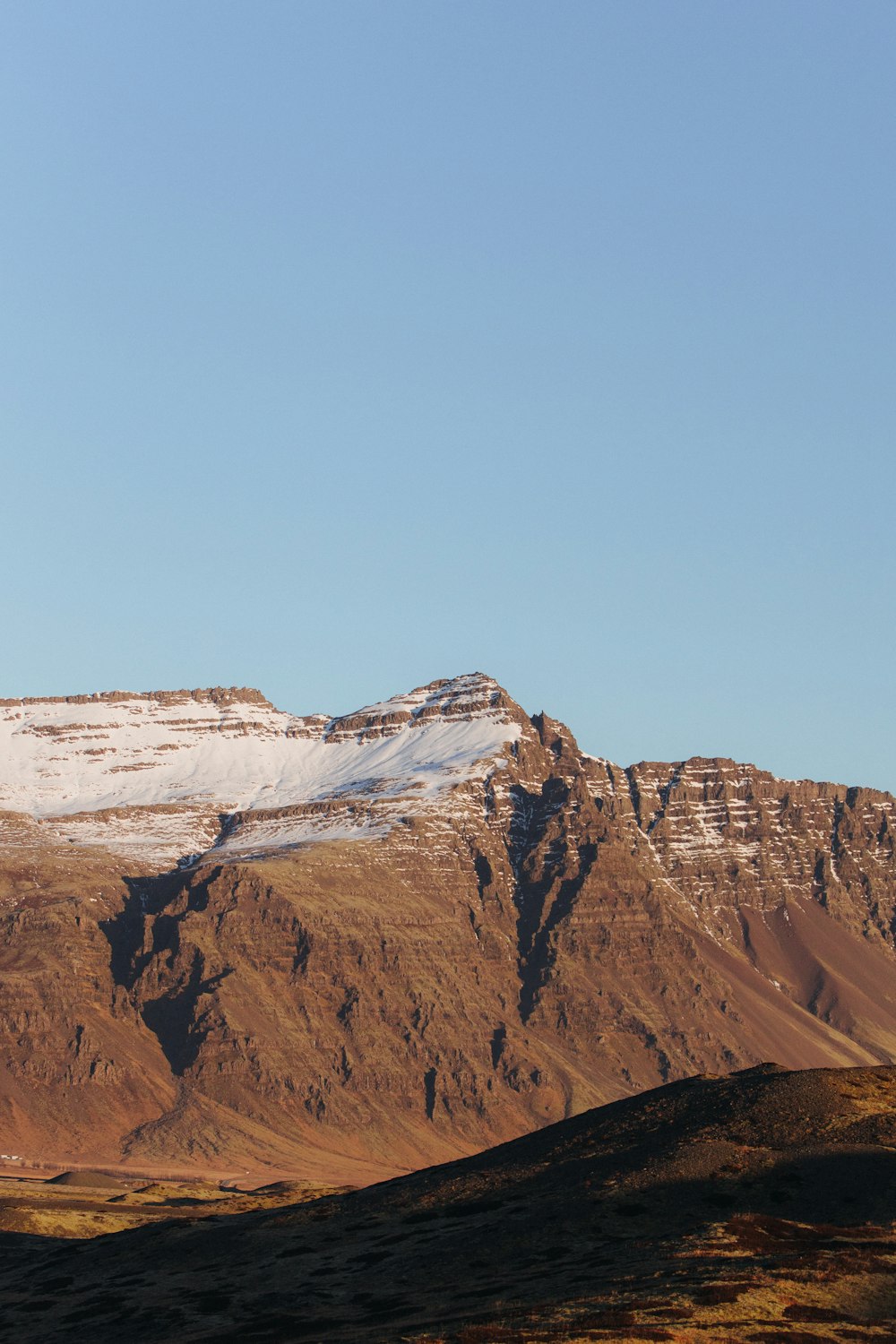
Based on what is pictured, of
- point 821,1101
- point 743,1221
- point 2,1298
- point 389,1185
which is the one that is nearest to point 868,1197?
point 743,1221

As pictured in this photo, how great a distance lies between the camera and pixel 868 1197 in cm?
14862

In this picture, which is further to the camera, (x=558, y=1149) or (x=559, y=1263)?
(x=558, y=1149)

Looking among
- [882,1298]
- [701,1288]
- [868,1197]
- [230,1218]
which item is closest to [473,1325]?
[701,1288]

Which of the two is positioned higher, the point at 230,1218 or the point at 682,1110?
the point at 682,1110

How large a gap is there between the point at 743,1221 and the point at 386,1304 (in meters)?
27.5

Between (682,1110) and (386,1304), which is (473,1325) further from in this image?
(682,1110)

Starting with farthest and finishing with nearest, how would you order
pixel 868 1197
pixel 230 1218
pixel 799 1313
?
pixel 230 1218 → pixel 868 1197 → pixel 799 1313

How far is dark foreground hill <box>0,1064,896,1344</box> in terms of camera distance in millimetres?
121188

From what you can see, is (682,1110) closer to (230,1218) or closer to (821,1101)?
(821,1101)

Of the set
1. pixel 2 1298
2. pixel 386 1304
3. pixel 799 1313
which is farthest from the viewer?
A: pixel 2 1298

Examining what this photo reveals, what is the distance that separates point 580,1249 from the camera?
472ft

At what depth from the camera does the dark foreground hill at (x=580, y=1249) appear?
12119 cm

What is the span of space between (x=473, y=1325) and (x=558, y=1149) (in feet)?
198

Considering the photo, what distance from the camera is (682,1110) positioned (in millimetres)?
179750
